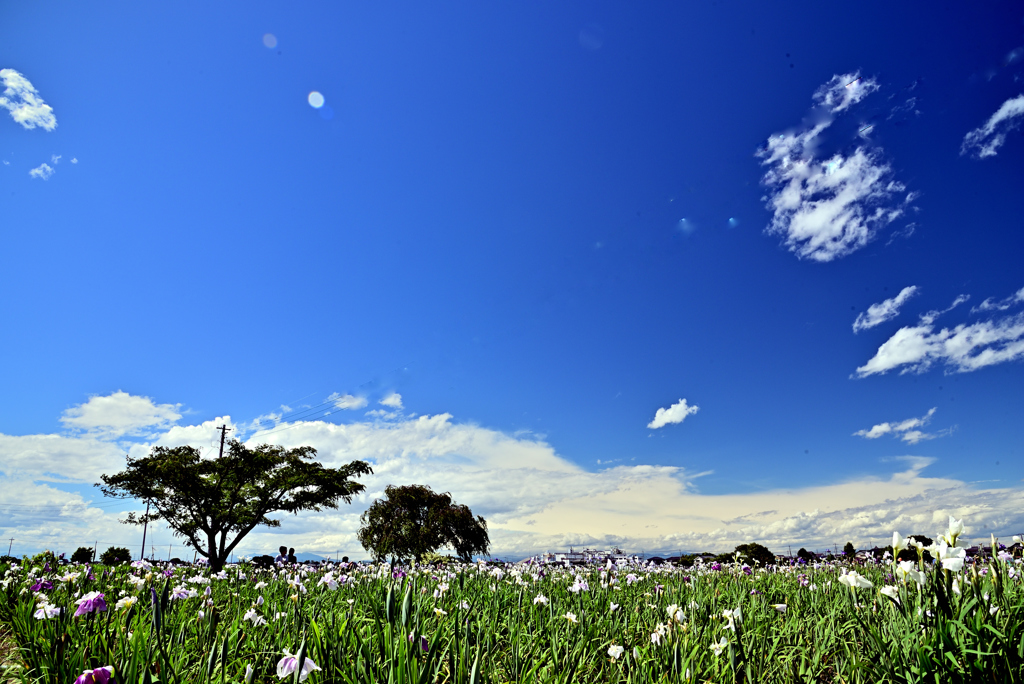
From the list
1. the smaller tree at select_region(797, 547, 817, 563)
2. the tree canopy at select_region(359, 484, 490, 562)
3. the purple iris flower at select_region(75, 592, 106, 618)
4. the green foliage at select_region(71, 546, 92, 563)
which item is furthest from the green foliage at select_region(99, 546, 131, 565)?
the smaller tree at select_region(797, 547, 817, 563)

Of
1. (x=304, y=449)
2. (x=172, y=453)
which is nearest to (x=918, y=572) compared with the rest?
(x=304, y=449)

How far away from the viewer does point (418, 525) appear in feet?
116

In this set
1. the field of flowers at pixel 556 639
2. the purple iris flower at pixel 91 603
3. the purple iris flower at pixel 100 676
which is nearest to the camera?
the purple iris flower at pixel 100 676

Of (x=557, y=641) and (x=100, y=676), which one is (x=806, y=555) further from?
(x=100, y=676)

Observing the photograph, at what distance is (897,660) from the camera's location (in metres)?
3.88

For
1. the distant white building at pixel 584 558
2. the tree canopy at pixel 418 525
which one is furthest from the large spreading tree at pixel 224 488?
the distant white building at pixel 584 558

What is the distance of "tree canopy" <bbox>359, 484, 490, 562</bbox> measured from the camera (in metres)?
34.0

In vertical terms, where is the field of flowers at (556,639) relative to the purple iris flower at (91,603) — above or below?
below

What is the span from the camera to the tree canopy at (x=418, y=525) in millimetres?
34031

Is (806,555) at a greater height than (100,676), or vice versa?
(100,676)

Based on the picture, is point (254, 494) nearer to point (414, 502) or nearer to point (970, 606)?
point (414, 502)

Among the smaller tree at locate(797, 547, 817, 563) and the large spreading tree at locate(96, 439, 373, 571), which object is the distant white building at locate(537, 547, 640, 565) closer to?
the smaller tree at locate(797, 547, 817, 563)

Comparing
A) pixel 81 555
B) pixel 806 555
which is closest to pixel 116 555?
pixel 81 555

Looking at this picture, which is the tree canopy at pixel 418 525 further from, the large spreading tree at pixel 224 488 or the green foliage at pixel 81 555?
the green foliage at pixel 81 555
